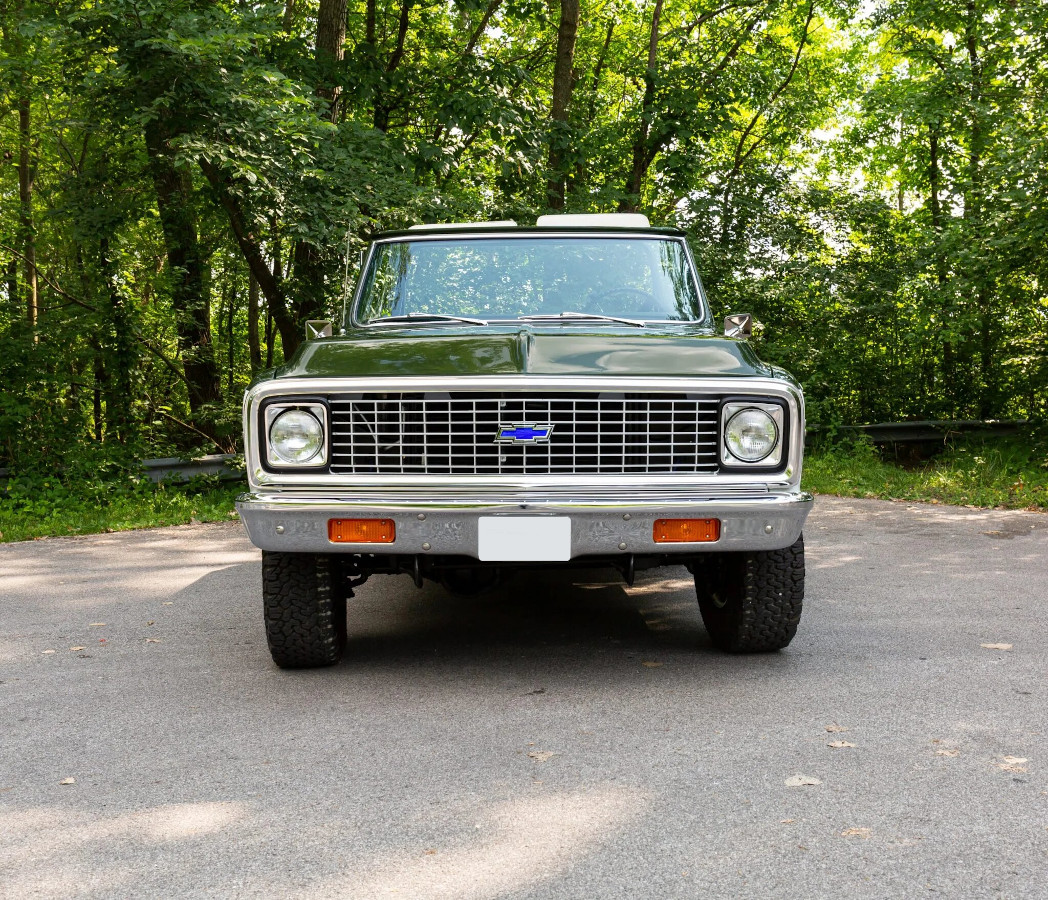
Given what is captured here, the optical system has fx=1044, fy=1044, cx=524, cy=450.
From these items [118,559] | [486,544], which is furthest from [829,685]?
[118,559]

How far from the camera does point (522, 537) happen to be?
3.91 meters

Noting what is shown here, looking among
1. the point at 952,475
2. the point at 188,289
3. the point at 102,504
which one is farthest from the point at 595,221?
the point at 188,289

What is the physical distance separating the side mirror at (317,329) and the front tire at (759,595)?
2.12 m

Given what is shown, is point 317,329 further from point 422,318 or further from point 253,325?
point 253,325

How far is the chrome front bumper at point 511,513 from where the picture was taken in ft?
12.9

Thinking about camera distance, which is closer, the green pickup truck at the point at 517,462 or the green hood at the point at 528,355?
the green pickup truck at the point at 517,462

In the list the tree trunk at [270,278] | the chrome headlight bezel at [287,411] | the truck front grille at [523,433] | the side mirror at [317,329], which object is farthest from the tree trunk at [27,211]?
the truck front grille at [523,433]

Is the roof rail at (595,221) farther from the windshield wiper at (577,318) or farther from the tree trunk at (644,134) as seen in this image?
the tree trunk at (644,134)

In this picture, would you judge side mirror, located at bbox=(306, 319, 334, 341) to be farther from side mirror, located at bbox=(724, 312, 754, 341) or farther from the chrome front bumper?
side mirror, located at bbox=(724, 312, 754, 341)

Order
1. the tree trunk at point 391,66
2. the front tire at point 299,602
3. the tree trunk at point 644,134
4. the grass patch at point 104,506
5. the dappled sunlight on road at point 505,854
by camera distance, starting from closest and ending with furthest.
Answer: the dappled sunlight on road at point 505,854 → the front tire at point 299,602 → the grass patch at point 104,506 → the tree trunk at point 391,66 → the tree trunk at point 644,134

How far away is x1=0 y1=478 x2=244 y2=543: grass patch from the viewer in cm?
920

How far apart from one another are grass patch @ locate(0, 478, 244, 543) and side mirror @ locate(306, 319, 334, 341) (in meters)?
4.81

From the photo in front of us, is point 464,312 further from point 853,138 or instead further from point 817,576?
point 853,138

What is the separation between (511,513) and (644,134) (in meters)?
12.7
